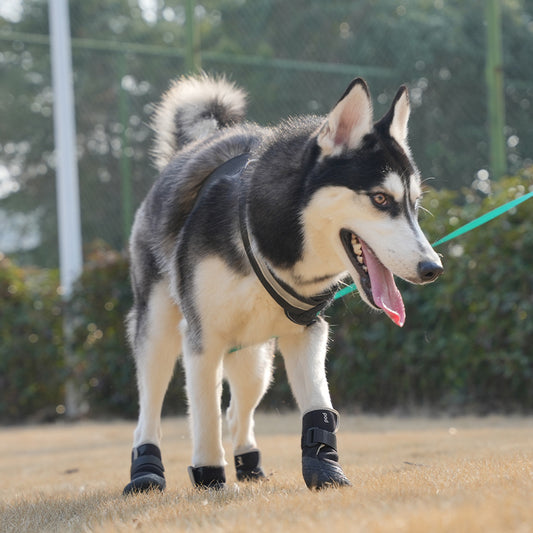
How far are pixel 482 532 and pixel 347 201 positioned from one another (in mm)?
1391

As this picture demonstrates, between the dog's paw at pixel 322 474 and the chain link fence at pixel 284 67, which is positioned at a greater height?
the chain link fence at pixel 284 67

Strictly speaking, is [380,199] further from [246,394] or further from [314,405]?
[246,394]

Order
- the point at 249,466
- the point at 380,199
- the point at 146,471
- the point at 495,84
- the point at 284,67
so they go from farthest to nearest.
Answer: the point at 284,67
the point at 495,84
the point at 249,466
the point at 146,471
the point at 380,199

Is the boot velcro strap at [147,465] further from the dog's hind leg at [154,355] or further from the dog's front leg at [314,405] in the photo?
the dog's front leg at [314,405]

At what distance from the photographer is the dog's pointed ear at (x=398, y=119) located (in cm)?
297

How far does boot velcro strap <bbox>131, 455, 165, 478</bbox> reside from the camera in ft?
11.3

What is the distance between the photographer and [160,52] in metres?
9.29

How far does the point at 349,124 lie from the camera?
2.89 metres

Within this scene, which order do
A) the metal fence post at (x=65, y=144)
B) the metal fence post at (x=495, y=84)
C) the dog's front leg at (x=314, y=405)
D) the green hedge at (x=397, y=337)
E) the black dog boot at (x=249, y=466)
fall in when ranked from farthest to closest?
1. the metal fence post at (x=65, y=144)
2. the metal fence post at (x=495, y=84)
3. the green hedge at (x=397, y=337)
4. the black dog boot at (x=249, y=466)
5. the dog's front leg at (x=314, y=405)

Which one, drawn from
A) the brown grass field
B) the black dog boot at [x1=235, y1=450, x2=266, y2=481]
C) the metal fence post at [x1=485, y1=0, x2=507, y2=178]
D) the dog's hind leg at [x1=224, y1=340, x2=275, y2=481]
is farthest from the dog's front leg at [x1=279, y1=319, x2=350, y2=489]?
the metal fence post at [x1=485, y1=0, x2=507, y2=178]

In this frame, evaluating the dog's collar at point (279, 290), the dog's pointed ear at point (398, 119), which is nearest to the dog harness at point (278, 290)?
the dog's collar at point (279, 290)

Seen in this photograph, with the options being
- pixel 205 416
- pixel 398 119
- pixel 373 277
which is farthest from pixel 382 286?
pixel 205 416

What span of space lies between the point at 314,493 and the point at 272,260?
0.84 meters

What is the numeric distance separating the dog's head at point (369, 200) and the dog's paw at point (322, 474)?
22.6 inches
